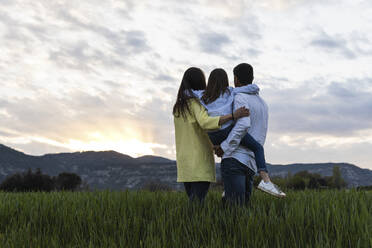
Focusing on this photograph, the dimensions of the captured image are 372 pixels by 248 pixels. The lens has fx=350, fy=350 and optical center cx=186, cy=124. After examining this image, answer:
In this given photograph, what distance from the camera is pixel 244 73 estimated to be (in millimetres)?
4375

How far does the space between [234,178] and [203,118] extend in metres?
0.80

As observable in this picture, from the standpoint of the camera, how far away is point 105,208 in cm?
540

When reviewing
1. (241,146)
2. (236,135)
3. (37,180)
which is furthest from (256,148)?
(37,180)

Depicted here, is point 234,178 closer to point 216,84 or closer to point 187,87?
point 216,84

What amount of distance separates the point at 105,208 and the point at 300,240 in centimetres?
301

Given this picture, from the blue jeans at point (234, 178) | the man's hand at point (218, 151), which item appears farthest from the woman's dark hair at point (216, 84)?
the blue jeans at point (234, 178)

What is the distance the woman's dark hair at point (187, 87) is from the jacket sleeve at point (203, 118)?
93mm

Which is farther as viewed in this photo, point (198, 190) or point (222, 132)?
point (198, 190)

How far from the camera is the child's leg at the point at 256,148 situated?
4.17 metres

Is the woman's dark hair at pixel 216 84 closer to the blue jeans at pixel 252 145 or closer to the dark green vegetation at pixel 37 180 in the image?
the blue jeans at pixel 252 145

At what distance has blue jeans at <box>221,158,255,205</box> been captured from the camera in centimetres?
411

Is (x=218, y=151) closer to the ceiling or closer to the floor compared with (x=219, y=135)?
closer to the floor

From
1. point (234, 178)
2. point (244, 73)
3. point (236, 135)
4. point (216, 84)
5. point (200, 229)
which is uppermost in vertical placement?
point (244, 73)

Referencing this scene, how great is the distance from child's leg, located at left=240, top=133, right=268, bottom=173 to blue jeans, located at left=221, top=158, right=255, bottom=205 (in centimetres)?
15
